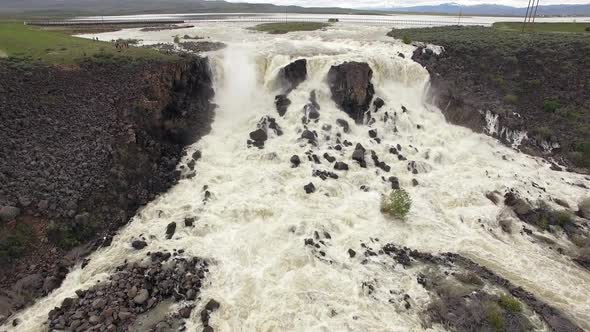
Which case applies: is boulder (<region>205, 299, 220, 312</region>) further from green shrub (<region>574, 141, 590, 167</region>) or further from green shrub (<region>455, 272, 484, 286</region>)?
green shrub (<region>574, 141, 590, 167</region>)

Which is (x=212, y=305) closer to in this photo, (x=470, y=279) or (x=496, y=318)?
(x=496, y=318)

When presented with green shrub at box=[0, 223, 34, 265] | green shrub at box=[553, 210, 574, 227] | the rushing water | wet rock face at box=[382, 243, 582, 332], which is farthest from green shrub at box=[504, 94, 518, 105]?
green shrub at box=[0, 223, 34, 265]

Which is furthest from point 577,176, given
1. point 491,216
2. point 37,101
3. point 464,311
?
point 37,101

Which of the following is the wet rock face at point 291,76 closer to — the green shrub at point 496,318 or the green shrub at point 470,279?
the green shrub at point 470,279

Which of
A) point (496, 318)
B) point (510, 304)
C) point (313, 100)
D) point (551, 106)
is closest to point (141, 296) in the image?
point (496, 318)

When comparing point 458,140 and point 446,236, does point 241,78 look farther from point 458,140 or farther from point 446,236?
point 446,236

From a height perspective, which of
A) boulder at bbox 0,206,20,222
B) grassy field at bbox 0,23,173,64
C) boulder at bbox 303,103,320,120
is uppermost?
grassy field at bbox 0,23,173,64
